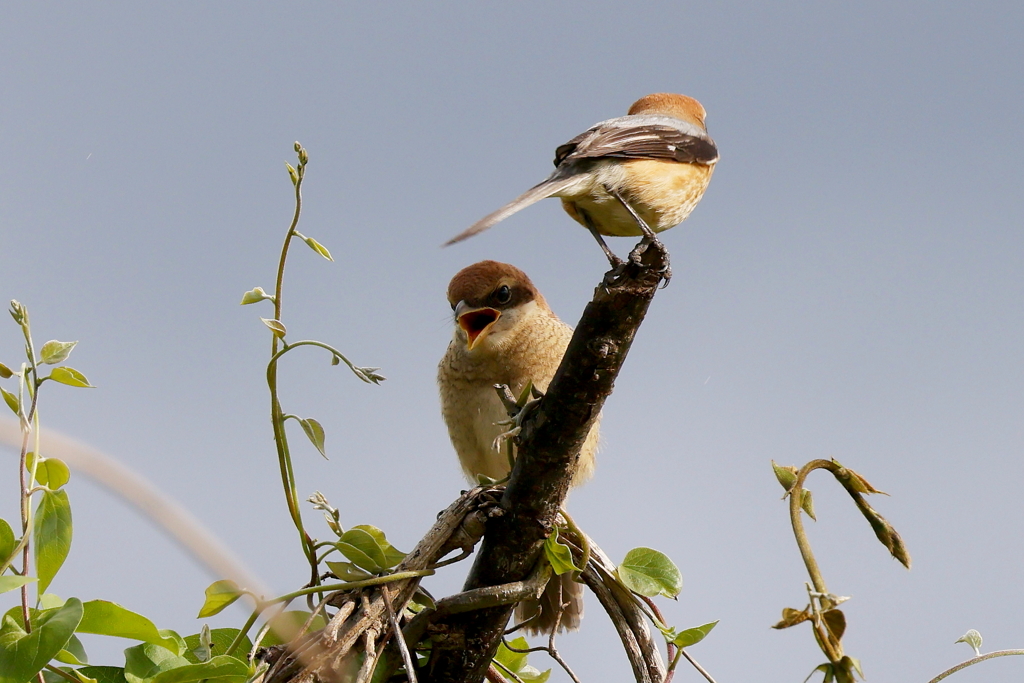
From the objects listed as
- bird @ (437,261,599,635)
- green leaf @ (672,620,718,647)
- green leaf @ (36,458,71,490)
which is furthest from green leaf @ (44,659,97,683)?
bird @ (437,261,599,635)

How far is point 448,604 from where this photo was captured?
2.03 m

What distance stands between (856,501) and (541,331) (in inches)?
91.4

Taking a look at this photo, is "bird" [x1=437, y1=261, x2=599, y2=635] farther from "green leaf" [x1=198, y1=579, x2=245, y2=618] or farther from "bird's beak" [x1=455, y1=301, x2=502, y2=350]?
"green leaf" [x1=198, y1=579, x2=245, y2=618]

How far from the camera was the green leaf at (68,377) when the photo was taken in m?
1.85

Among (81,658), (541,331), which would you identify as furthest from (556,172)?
(81,658)

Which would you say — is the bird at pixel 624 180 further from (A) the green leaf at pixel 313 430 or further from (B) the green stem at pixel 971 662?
(B) the green stem at pixel 971 662

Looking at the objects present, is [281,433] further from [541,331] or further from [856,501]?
[541,331]

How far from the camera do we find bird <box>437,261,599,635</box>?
12.5 ft

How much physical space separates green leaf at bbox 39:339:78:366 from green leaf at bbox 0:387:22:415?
9 centimetres

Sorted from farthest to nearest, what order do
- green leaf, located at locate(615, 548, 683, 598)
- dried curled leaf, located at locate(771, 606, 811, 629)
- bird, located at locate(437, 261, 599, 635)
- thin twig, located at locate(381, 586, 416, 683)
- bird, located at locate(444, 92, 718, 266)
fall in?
bird, located at locate(437, 261, 599, 635), bird, located at locate(444, 92, 718, 266), green leaf, located at locate(615, 548, 683, 598), thin twig, located at locate(381, 586, 416, 683), dried curled leaf, located at locate(771, 606, 811, 629)

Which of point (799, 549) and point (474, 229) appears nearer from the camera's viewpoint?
point (799, 549)

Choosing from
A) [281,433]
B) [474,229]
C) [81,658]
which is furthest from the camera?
[474,229]

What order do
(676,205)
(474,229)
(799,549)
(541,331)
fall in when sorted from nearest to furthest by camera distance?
(799,549) < (474,229) < (676,205) < (541,331)

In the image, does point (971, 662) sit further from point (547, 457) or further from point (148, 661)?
point (148, 661)
